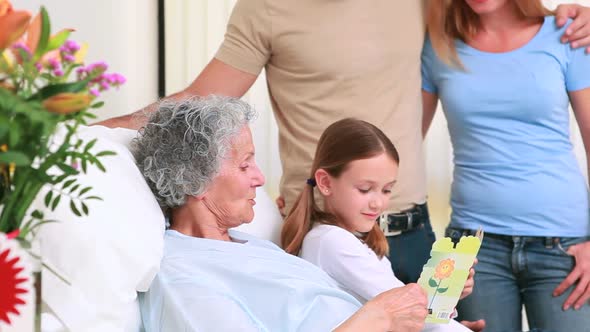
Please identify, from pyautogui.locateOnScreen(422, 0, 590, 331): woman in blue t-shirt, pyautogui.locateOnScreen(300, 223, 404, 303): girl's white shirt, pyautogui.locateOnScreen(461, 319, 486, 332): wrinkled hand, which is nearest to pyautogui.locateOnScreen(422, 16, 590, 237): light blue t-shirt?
pyautogui.locateOnScreen(422, 0, 590, 331): woman in blue t-shirt

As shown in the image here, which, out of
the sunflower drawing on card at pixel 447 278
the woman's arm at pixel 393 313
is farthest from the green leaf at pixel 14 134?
the sunflower drawing on card at pixel 447 278

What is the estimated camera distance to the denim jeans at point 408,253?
2.41 meters

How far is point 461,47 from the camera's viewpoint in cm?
252

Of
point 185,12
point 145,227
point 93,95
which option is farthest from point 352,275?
point 185,12

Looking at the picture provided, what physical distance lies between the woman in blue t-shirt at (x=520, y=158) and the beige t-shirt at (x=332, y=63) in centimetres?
13

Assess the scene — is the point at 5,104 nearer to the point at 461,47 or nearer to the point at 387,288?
the point at 387,288

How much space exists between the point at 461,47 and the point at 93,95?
1716 millimetres

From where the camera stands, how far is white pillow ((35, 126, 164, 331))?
1572mm

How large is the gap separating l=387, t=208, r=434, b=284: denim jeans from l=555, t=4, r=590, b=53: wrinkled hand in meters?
0.61

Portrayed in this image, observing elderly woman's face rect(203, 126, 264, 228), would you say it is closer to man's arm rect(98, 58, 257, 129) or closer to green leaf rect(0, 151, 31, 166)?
man's arm rect(98, 58, 257, 129)

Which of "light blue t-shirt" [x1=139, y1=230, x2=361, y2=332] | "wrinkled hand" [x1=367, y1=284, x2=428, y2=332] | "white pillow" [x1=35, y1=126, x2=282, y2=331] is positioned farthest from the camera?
"wrinkled hand" [x1=367, y1=284, x2=428, y2=332]

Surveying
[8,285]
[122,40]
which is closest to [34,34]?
[8,285]

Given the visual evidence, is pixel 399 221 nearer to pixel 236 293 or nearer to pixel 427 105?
pixel 427 105

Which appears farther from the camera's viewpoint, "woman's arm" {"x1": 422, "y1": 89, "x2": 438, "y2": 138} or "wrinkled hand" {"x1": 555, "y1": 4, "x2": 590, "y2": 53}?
"woman's arm" {"x1": 422, "y1": 89, "x2": 438, "y2": 138}
